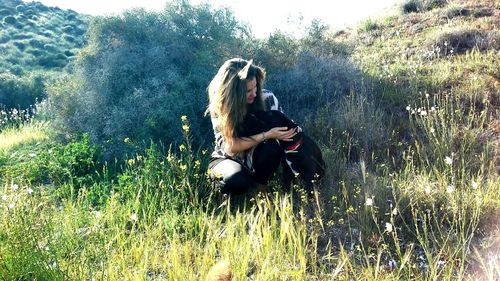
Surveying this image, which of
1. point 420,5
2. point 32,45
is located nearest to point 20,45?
point 32,45

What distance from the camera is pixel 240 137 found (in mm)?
3887

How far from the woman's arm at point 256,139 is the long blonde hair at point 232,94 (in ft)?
0.21

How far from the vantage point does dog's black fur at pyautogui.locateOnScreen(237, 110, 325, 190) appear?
3797 mm

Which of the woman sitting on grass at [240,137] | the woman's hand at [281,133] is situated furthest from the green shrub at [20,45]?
the woman's hand at [281,133]

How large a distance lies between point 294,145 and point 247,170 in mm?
440

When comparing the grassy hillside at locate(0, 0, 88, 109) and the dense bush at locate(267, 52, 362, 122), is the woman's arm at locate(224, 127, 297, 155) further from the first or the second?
the grassy hillside at locate(0, 0, 88, 109)

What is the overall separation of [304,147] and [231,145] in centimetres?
60

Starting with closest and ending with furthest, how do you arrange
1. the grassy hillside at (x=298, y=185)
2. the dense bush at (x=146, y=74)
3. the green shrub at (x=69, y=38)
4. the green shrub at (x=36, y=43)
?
1. the grassy hillside at (x=298, y=185)
2. the dense bush at (x=146, y=74)
3. the green shrub at (x=36, y=43)
4. the green shrub at (x=69, y=38)

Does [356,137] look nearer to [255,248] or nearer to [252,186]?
[252,186]

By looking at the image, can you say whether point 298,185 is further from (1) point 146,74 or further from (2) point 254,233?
(1) point 146,74

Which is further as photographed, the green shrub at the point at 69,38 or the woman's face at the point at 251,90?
the green shrub at the point at 69,38

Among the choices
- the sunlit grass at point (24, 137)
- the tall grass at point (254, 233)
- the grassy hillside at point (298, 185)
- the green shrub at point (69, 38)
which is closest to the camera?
the tall grass at point (254, 233)

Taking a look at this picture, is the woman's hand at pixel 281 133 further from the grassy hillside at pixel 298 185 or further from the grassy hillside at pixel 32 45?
the grassy hillside at pixel 32 45

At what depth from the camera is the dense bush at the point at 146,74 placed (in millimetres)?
5164
